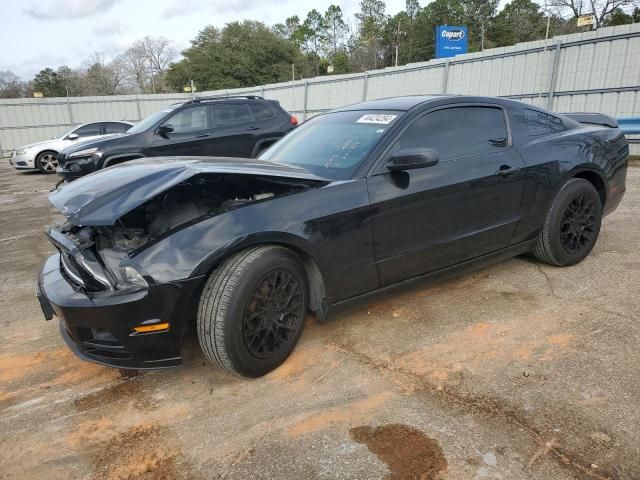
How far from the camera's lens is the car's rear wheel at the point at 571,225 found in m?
3.79

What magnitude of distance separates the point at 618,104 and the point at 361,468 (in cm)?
1015

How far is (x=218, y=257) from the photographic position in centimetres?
234

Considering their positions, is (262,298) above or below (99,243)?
below

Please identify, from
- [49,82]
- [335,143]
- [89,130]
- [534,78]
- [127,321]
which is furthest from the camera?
[49,82]

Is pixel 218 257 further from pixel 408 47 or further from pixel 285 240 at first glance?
pixel 408 47

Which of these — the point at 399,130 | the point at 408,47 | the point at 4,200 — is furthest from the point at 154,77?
the point at 399,130

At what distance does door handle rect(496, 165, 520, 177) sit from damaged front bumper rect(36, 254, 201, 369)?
2319 mm

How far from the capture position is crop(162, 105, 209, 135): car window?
7.73m

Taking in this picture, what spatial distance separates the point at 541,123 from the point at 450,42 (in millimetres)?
34409

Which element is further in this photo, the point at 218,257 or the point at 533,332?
the point at 533,332

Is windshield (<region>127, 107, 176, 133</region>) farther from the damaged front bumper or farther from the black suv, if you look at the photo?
the damaged front bumper

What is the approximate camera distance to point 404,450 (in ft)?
6.60

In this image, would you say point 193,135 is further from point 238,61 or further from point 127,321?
point 238,61

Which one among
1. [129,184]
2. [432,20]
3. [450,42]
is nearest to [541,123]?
[129,184]
